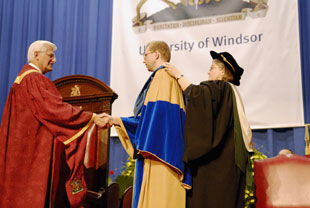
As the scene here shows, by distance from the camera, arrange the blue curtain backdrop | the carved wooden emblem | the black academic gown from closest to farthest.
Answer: the black academic gown < the carved wooden emblem < the blue curtain backdrop

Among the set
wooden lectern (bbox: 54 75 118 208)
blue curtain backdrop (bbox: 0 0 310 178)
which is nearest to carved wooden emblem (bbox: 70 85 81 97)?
wooden lectern (bbox: 54 75 118 208)

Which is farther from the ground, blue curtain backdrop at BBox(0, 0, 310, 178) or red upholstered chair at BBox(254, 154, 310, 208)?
blue curtain backdrop at BBox(0, 0, 310, 178)

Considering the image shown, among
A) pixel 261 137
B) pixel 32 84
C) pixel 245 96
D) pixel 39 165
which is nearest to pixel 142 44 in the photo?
pixel 245 96

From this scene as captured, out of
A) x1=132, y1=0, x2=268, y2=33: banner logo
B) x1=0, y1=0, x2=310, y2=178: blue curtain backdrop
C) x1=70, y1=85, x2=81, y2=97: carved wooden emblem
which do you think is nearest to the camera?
x1=70, y1=85, x2=81, y2=97: carved wooden emblem

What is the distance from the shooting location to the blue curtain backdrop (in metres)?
5.71

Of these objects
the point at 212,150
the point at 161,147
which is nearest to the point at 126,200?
the point at 161,147

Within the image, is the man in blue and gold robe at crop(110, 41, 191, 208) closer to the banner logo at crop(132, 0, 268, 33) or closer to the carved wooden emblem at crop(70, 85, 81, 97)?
the carved wooden emblem at crop(70, 85, 81, 97)

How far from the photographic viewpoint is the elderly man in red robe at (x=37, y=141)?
118 inches

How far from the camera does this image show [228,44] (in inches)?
198

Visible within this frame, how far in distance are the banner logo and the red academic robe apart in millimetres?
2574

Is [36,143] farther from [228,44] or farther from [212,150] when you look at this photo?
[228,44]

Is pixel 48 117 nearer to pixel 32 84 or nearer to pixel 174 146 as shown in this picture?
pixel 32 84

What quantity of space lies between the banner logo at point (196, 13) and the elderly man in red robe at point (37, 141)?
8.36ft

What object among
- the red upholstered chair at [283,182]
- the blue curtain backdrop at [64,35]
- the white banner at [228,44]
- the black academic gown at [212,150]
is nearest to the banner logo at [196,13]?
the white banner at [228,44]
